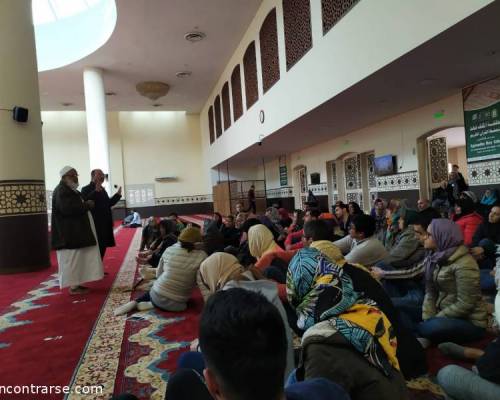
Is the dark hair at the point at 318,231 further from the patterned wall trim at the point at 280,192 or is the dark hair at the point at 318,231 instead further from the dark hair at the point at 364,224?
the patterned wall trim at the point at 280,192

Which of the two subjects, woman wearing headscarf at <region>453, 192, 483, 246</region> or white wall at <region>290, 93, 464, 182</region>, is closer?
woman wearing headscarf at <region>453, 192, 483, 246</region>

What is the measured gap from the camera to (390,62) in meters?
4.01

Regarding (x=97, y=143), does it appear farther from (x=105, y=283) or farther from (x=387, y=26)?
(x=387, y=26)

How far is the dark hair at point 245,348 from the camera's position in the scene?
0.68 metres

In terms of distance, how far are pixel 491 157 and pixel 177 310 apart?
4.55 meters

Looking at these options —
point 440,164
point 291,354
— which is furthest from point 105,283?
point 440,164

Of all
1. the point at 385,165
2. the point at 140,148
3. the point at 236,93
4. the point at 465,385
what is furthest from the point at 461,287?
the point at 140,148

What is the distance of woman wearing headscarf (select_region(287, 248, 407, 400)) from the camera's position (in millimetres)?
1146

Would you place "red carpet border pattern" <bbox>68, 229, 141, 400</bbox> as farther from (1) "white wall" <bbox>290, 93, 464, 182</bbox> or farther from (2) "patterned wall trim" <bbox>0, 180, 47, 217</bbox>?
(1) "white wall" <bbox>290, 93, 464, 182</bbox>

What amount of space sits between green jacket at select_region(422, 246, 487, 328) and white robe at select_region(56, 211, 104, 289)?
2.91 metres

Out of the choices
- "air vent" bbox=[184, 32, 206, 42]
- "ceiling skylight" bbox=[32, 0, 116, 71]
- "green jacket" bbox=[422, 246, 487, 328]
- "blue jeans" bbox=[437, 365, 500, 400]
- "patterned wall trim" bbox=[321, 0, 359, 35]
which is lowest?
"blue jeans" bbox=[437, 365, 500, 400]

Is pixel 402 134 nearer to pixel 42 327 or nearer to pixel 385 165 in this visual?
pixel 385 165

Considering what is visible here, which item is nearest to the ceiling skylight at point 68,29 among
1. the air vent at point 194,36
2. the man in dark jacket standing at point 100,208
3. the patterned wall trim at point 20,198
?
the air vent at point 194,36

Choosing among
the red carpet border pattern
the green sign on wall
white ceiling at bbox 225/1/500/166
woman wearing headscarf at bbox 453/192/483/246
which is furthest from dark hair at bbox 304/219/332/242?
the green sign on wall
